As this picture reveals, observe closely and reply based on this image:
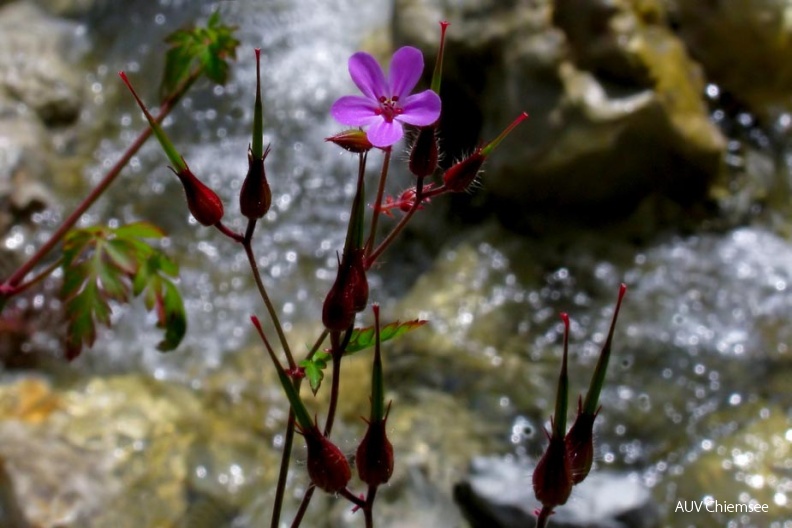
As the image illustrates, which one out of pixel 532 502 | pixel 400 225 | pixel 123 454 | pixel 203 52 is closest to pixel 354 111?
pixel 400 225

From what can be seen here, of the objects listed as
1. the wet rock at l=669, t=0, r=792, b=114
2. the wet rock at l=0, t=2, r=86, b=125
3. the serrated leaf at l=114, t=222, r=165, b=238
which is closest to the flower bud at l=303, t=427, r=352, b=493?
the serrated leaf at l=114, t=222, r=165, b=238

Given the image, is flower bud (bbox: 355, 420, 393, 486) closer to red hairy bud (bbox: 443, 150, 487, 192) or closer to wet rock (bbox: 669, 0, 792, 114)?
red hairy bud (bbox: 443, 150, 487, 192)

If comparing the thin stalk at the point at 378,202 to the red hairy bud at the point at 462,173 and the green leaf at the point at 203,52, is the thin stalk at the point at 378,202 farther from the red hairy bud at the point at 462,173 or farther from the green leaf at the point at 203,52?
the green leaf at the point at 203,52

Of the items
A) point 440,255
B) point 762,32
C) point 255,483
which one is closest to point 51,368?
point 255,483

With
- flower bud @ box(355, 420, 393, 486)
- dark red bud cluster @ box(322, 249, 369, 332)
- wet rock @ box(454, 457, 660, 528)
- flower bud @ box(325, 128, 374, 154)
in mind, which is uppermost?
flower bud @ box(325, 128, 374, 154)

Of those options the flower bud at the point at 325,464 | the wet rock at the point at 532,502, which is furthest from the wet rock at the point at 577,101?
the flower bud at the point at 325,464

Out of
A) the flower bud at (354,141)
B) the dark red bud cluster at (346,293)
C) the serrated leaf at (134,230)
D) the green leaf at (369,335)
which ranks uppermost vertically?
the flower bud at (354,141)

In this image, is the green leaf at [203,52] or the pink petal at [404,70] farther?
the green leaf at [203,52]
